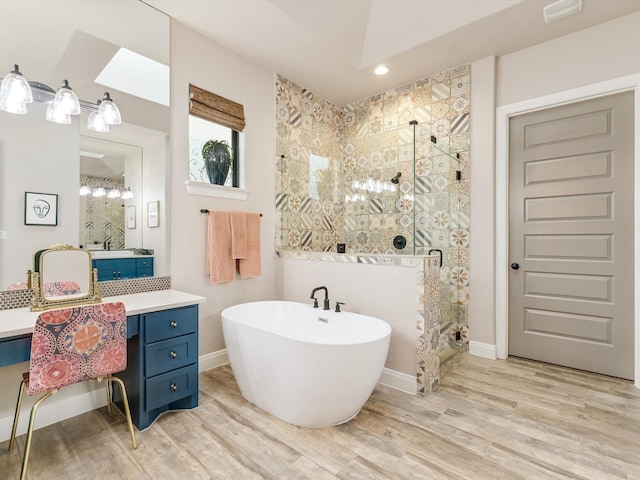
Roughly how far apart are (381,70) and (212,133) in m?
1.80

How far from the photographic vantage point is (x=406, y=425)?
76.1 inches

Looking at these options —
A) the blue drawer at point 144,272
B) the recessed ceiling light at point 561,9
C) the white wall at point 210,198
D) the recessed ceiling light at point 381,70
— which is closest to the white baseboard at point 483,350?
the white wall at point 210,198

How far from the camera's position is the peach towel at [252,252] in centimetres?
298

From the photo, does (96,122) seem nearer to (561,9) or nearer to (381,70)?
(381,70)

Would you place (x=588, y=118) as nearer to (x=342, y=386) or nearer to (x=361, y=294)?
(x=361, y=294)

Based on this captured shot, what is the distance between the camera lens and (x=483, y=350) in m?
3.05

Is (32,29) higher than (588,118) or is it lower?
higher

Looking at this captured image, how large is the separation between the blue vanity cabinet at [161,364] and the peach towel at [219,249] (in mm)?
A: 677

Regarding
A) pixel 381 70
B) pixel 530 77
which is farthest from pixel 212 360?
pixel 530 77

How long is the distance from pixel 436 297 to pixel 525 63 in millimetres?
2305

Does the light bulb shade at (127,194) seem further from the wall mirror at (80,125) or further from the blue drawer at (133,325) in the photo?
the blue drawer at (133,325)

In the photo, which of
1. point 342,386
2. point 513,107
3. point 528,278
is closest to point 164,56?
point 342,386

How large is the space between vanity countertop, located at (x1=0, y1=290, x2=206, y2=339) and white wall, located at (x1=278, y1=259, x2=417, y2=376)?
Answer: 117cm

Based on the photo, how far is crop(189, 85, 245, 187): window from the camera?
8.93 feet
